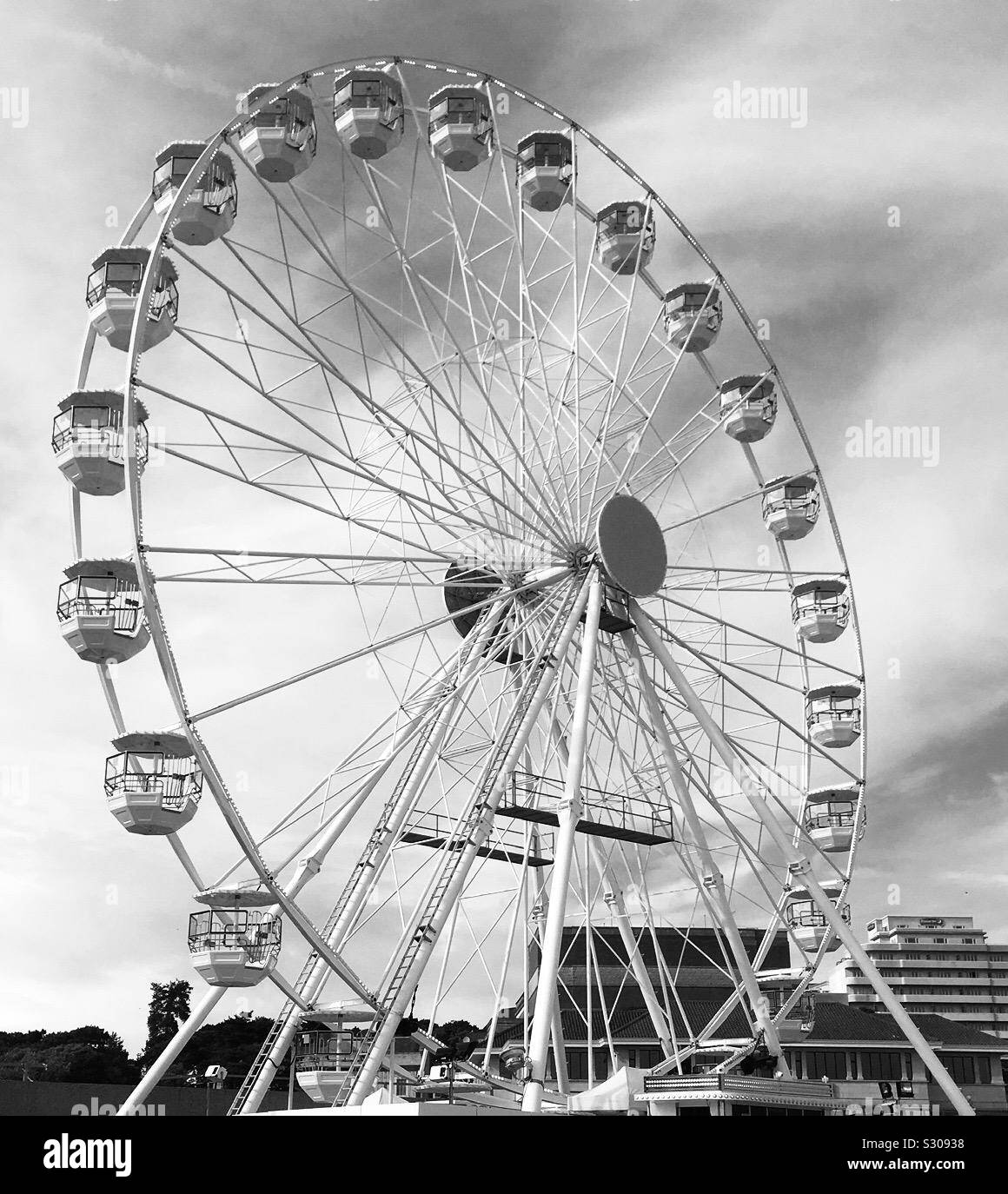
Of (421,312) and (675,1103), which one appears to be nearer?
(675,1103)

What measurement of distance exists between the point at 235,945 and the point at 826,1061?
169ft

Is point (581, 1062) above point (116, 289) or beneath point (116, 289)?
beneath

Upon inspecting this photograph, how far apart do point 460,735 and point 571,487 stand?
5529 mm

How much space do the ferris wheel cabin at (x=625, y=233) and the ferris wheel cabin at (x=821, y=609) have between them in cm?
865

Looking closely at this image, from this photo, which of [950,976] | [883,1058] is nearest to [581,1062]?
[883,1058]

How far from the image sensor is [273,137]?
25641 millimetres

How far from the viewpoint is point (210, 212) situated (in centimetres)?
2444

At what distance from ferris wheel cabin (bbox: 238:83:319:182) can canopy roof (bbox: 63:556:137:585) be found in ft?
25.5

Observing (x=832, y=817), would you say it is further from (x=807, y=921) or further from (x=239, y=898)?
(x=239, y=898)

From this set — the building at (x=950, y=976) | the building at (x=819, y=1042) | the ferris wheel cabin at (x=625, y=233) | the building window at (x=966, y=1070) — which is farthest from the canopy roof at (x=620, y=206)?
the building at (x=950, y=976)

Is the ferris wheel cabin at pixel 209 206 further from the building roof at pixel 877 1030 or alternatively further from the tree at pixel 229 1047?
the building roof at pixel 877 1030

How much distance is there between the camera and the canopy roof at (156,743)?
72.1 feet
